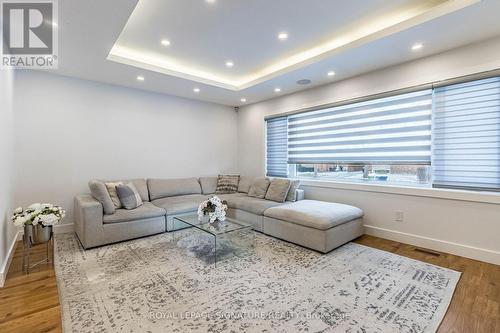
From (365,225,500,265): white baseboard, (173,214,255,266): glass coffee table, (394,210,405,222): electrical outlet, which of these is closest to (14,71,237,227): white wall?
(173,214,255,266): glass coffee table

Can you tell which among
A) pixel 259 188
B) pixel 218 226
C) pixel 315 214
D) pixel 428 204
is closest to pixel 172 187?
pixel 259 188

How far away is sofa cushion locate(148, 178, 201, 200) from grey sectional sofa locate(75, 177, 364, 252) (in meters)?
0.02

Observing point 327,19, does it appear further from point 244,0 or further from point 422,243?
point 422,243

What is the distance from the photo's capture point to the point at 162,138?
16.6 feet

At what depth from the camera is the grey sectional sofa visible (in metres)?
3.24

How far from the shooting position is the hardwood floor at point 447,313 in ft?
5.93

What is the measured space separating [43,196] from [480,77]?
248 inches

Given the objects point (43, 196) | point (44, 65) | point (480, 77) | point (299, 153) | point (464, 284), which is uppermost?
point (44, 65)

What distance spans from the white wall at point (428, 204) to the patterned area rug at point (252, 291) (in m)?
0.66

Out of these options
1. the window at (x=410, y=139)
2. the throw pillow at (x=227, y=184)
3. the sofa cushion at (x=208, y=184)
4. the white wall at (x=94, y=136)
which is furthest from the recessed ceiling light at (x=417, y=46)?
the sofa cushion at (x=208, y=184)

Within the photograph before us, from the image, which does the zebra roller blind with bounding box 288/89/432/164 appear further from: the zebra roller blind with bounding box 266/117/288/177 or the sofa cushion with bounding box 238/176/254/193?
the sofa cushion with bounding box 238/176/254/193

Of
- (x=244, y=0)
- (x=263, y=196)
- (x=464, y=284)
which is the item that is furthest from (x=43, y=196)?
(x=464, y=284)

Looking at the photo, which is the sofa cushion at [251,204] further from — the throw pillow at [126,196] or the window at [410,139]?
the throw pillow at [126,196]

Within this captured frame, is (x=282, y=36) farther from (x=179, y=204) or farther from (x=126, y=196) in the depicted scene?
(x=126, y=196)
